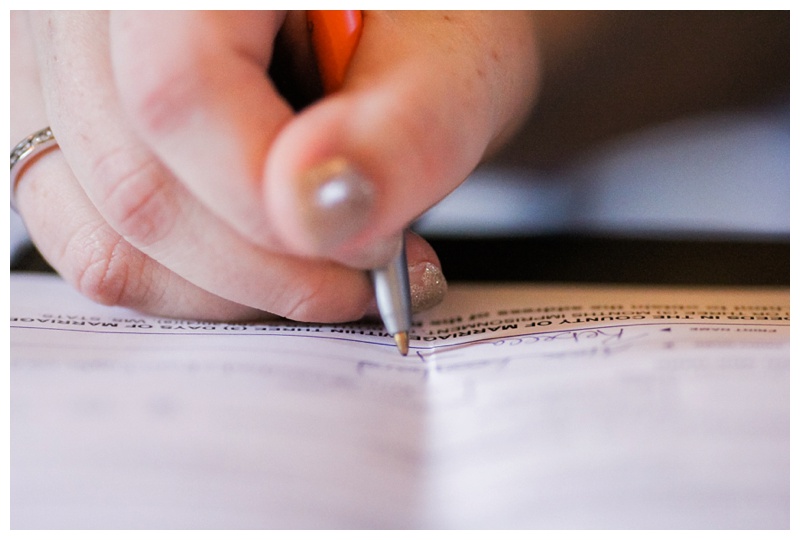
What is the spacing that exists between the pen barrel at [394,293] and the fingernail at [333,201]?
0.07 metres

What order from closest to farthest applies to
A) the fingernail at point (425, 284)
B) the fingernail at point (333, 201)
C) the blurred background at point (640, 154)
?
1. the fingernail at point (333, 201)
2. the fingernail at point (425, 284)
3. the blurred background at point (640, 154)

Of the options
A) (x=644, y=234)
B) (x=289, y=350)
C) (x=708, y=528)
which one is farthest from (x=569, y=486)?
(x=644, y=234)

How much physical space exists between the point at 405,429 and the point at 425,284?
0.12 meters

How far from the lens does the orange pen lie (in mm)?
319

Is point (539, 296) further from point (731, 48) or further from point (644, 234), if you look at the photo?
point (731, 48)

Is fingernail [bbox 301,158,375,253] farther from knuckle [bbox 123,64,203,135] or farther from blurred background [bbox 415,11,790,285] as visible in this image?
blurred background [bbox 415,11,790,285]

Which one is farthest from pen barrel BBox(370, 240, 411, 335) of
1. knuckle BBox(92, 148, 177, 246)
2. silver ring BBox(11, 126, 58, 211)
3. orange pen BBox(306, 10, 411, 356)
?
A: silver ring BBox(11, 126, 58, 211)

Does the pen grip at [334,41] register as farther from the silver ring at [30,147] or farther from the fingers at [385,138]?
Result: the silver ring at [30,147]

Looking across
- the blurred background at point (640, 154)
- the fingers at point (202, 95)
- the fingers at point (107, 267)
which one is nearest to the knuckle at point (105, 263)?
the fingers at point (107, 267)

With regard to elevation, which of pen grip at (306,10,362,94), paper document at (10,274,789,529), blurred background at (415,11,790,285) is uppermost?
blurred background at (415,11,790,285)

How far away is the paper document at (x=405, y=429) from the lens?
0.26 meters

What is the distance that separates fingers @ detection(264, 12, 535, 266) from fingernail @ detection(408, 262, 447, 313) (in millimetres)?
64

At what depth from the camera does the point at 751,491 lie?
0.85ft

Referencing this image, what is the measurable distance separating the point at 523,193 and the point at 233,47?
0.44 metres
